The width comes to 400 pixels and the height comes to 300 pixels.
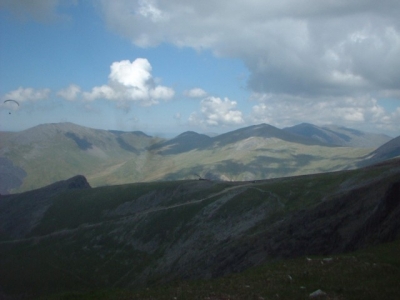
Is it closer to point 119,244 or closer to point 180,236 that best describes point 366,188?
point 180,236

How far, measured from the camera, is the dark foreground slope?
48125 mm

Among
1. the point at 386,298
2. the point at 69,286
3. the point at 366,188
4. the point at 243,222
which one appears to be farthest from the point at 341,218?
the point at 69,286

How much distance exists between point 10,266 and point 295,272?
94.2 m

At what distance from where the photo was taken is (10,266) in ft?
323

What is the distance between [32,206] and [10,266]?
65680mm

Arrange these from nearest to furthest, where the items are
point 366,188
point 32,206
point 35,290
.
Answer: point 366,188
point 35,290
point 32,206

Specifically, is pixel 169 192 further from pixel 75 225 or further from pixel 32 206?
pixel 32 206

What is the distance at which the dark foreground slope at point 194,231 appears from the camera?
1895 inches

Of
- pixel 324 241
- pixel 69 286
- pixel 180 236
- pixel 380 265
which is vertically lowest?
pixel 69 286

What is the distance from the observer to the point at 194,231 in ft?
296

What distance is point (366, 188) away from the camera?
56.0m

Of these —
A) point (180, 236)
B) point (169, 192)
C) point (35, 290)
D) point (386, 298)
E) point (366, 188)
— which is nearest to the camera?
point (386, 298)

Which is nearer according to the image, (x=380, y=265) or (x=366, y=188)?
(x=380, y=265)

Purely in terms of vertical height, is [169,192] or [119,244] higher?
[169,192]
